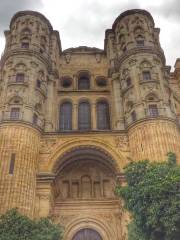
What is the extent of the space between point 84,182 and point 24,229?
9.81 meters

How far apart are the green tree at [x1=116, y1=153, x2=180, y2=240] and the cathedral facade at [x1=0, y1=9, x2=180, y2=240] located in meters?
6.52

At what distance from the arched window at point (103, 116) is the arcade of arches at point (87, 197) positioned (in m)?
3.37

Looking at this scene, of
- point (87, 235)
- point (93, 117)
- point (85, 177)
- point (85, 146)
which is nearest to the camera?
point (87, 235)

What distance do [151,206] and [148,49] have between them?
17.8 m

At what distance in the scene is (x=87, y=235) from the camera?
21547 mm

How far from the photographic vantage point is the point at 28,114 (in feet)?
74.9

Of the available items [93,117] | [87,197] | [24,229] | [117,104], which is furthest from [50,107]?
[24,229]

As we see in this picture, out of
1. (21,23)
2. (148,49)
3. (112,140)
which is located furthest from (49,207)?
(21,23)

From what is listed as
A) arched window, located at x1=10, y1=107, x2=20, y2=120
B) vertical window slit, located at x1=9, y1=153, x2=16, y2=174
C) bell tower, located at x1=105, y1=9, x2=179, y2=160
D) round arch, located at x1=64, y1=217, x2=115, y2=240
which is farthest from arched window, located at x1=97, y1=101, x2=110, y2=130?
vertical window slit, located at x1=9, y1=153, x2=16, y2=174

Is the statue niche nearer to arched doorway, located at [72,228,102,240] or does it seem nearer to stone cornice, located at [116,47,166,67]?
arched doorway, located at [72,228,102,240]

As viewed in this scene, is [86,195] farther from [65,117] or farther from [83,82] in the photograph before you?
[83,82]

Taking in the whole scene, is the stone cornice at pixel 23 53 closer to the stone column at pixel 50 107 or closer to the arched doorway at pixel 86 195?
the stone column at pixel 50 107

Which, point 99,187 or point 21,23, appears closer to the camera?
point 99,187

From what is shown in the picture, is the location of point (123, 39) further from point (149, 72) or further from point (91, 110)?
point (91, 110)
